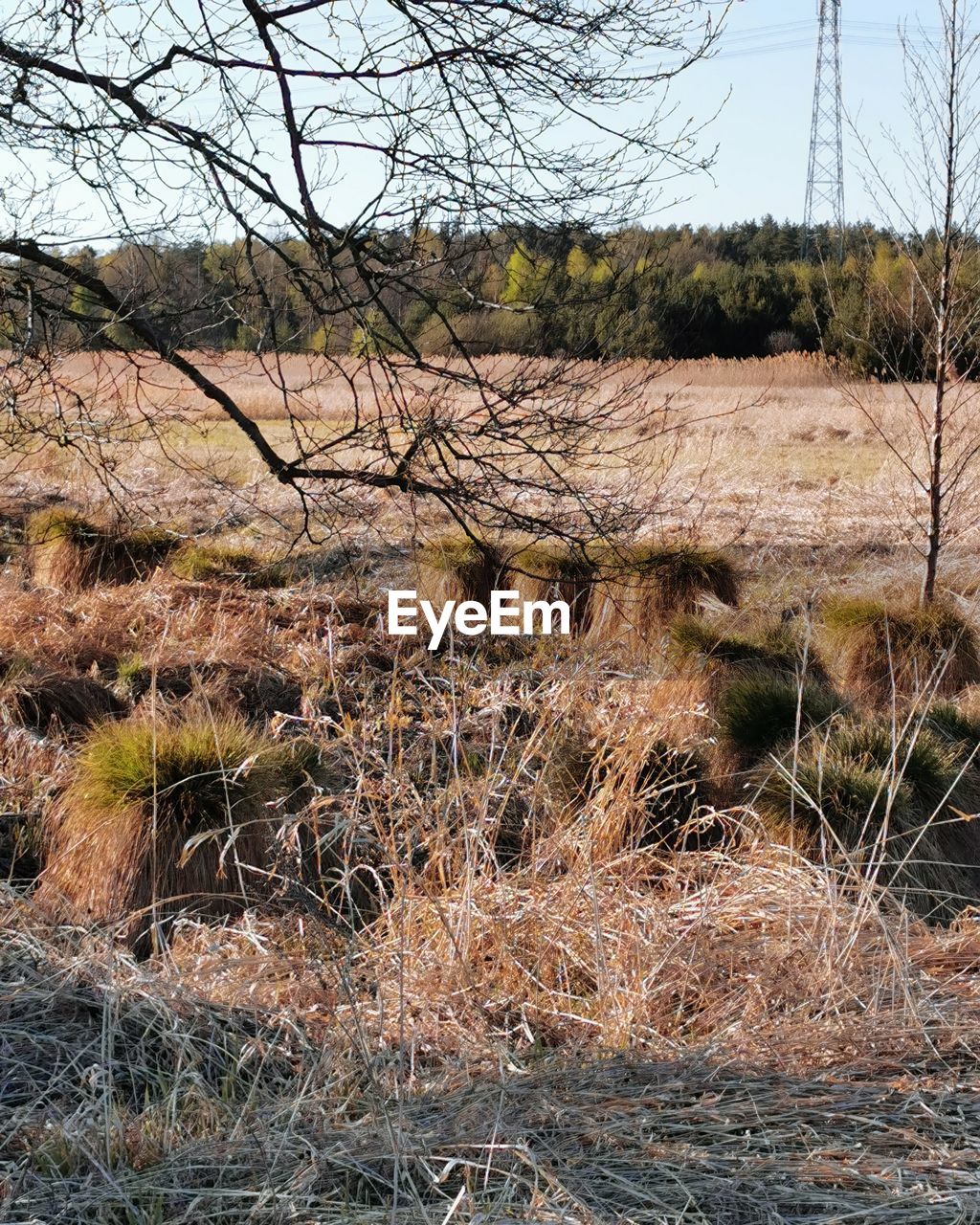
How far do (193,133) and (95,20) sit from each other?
23.4 inches

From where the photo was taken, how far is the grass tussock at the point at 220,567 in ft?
25.3

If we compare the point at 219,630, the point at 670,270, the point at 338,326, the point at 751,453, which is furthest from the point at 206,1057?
the point at 751,453

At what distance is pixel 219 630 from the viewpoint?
654 centimetres

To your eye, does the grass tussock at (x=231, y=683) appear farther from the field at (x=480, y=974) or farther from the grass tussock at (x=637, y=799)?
the grass tussock at (x=637, y=799)

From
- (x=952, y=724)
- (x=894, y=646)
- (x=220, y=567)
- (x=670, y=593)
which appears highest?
(x=220, y=567)

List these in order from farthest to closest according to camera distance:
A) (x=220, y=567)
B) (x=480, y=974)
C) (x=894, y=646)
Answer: (x=220, y=567)
(x=894, y=646)
(x=480, y=974)

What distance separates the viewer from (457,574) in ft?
25.0

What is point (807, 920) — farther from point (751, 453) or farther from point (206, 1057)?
point (751, 453)

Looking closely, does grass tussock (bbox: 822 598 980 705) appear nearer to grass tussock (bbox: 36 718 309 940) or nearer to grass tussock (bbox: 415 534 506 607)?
grass tussock (bbox: 415 534 506 607)

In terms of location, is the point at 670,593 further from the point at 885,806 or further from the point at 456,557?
the point at 885,806

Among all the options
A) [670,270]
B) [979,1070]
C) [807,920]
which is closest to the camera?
[979,1070]

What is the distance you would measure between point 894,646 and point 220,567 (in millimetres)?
4002

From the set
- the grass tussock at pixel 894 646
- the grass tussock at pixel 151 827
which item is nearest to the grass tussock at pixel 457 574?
the grass tussock at pixel 894 646

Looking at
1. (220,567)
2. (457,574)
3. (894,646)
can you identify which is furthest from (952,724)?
(220,567)
